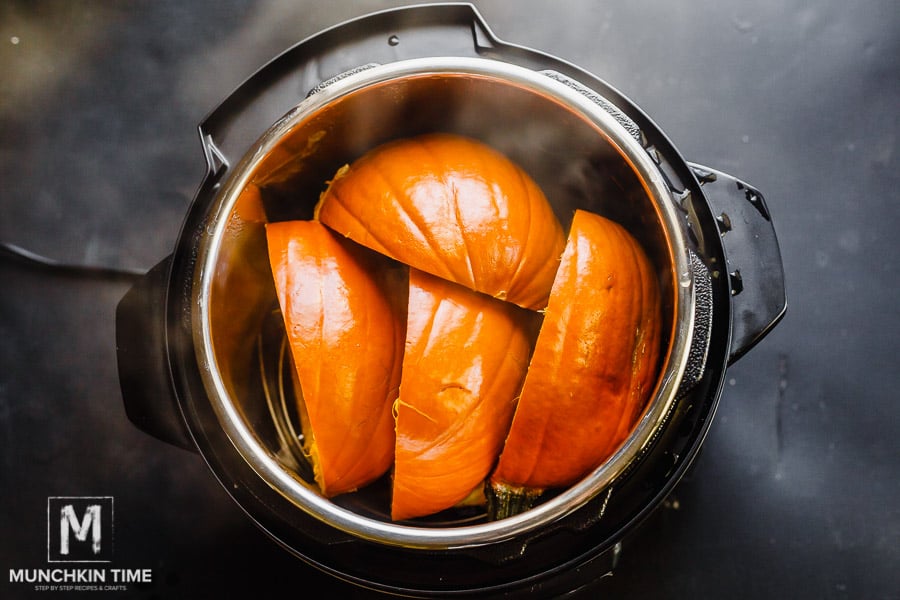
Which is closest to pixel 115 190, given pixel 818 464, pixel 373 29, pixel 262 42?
pixel 262 42

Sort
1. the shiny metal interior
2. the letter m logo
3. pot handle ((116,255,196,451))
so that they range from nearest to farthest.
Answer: the shiny metal interior < pot handle ((116,255,196,451)) < the letter m logo

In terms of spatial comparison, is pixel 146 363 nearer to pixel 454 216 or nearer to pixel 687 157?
pixel 454 216

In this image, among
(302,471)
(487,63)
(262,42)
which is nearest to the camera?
(487,63)

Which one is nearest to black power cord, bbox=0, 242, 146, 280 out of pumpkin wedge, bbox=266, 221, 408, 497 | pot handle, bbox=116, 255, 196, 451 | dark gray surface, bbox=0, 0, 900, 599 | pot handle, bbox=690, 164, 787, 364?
dark gray surface, bbox=0, 0, 900, 599

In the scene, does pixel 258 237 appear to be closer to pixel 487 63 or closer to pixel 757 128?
pixel 487 63

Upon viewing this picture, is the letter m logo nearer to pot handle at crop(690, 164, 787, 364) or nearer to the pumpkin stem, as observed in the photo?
the pumpkin stem

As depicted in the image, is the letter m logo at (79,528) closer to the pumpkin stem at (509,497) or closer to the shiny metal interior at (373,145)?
the shiny metal interior at (373,145)
